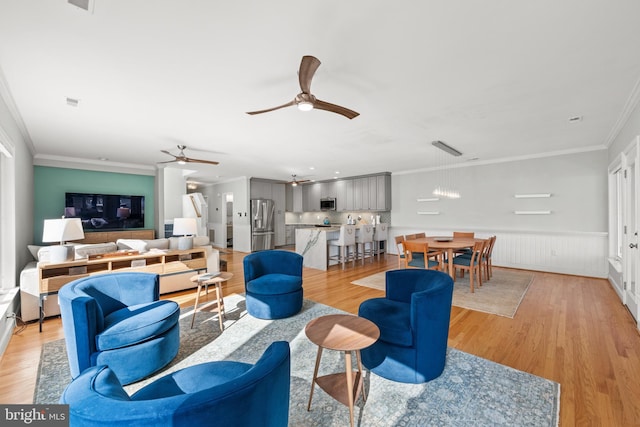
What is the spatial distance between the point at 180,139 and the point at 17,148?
2.04 meters

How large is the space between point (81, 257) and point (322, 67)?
428 cm

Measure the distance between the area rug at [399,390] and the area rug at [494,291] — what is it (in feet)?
5.13

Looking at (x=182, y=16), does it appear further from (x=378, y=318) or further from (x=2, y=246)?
(x=2, y=246)

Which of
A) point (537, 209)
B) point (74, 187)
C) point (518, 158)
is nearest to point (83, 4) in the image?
point (74, 187)

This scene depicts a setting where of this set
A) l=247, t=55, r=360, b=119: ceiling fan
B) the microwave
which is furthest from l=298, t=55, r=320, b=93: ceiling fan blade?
the microwave

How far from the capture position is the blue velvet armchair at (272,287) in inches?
133

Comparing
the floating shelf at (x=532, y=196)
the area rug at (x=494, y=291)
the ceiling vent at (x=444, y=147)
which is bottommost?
the area rug at (x=494, y=291)

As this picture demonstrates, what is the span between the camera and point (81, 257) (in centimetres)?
395

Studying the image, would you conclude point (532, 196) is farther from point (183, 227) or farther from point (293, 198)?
point (293, 198)

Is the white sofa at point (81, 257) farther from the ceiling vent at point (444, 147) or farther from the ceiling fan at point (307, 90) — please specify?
the ceiling vent at point (444, 147)

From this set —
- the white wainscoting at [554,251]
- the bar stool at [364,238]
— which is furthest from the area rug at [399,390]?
the white wainscoting at [554,251]

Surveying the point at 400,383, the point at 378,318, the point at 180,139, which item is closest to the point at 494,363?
the point at 400,383

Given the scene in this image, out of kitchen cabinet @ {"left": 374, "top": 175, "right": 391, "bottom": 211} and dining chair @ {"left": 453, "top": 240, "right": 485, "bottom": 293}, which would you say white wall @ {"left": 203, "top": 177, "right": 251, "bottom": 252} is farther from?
dining chair @ {"left": 453, "top": 240, "right": 485, "bottom": 293}

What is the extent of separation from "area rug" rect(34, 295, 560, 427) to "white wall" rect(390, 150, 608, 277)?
487 centimetres
